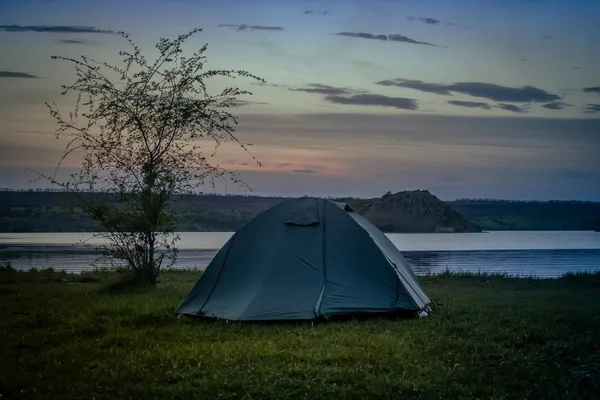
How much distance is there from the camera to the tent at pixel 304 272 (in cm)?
1382

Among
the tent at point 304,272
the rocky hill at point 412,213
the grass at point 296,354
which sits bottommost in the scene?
the grass at point 296,354

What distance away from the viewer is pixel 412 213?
67625mm

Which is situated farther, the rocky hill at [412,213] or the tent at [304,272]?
the rocky hill at [412,213]

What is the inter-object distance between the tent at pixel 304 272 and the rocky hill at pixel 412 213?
125 ft

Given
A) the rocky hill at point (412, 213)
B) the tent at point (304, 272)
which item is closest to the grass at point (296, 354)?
the tent at point (304, 272)

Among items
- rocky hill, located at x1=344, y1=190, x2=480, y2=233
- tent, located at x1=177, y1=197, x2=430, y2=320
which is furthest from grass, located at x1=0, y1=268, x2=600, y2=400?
rocky hill, located at x1=344, y1=190, x2=480, y2=233

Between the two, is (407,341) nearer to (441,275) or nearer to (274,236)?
(274,236)

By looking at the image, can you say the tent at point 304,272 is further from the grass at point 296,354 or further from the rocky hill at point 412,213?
the rocky hill at point 412,213

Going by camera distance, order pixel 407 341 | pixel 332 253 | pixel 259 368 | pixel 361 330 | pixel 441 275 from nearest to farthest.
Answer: pixel 259 368 < pixel 407 341 < pixel 361 330 < pixel 332 253 < pixel 441 275

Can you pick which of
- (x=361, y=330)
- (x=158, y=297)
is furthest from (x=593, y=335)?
(x=158, y=297)

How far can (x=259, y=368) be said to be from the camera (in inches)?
378

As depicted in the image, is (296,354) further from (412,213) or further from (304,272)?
(412,213)

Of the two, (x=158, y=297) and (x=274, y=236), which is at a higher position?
(x=274, y=236)

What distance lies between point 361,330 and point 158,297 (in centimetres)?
701
